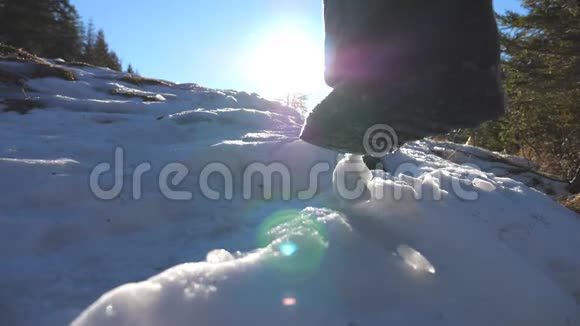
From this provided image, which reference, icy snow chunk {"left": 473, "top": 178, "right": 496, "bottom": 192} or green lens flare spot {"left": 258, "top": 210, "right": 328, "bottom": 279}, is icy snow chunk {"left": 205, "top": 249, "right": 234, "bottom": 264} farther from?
icy snow chunk {"left": 473, "top": 178, "right": 496, "bottom": 192}

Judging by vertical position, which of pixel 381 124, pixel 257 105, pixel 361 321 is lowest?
pixel 361 321

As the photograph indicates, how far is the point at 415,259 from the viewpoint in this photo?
4.49 feet

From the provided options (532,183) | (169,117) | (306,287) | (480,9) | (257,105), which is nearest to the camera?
(306,287)

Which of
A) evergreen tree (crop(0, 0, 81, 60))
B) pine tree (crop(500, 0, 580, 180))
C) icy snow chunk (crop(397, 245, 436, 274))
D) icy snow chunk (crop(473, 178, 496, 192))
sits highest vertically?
evergreen tree (crop(0, 0, 81, 60))

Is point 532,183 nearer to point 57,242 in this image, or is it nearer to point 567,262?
point 567,262

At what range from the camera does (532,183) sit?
14.1 ft

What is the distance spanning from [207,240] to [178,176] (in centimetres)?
86

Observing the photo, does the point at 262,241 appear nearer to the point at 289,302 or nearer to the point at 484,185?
the point at 289,302

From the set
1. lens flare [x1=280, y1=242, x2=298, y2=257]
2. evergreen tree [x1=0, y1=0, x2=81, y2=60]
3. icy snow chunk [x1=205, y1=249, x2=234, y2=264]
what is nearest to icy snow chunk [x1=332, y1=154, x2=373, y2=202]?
lens flare [x1=280, y1=242, x2=298, y2=257]

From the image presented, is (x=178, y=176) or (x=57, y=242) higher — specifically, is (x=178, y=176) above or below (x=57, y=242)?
above

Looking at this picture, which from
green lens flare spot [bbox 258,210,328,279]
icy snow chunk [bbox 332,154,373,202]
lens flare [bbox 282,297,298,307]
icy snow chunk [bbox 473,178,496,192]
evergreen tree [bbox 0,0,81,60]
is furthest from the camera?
evergreen tree [bbox 0,0,81,60]

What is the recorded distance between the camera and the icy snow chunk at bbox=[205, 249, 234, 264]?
127cm

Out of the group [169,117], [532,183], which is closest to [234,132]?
[169,117]

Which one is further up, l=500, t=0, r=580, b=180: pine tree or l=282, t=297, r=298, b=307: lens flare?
l=500, t=0, r=580, b=180: pine tree
